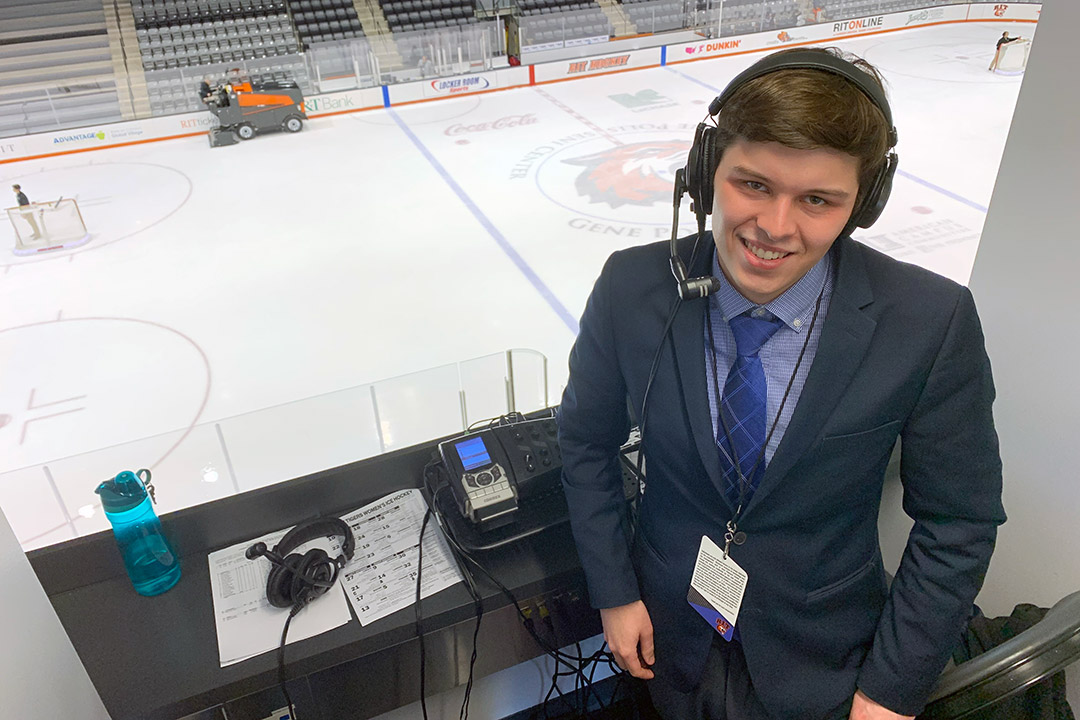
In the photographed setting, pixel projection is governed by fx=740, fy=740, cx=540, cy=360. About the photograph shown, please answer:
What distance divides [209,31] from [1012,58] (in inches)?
412

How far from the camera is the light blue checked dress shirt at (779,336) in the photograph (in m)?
1.01

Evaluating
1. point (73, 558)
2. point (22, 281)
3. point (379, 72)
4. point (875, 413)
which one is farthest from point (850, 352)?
point (379, 72)

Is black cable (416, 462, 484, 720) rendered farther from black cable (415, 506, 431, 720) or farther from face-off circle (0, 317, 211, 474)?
face-off circle (0, 317, 211, 474)

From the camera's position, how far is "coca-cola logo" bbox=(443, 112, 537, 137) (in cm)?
761

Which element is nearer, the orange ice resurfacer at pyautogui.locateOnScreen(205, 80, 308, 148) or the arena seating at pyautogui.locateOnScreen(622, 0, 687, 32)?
the orange ice resurfacer at pyautogui.locateOnScreen(205, 80, 308, 148)

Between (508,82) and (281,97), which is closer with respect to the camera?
(281,97)

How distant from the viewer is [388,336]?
159 inches

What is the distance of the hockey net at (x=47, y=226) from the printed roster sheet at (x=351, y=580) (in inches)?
196

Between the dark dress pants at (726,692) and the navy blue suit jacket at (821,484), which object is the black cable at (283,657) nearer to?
the navy blue suit jacket at (821,484)

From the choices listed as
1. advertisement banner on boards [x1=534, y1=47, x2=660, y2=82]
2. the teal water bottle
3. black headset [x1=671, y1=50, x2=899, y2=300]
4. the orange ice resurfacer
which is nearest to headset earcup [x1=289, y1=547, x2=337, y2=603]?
the teal water bottle

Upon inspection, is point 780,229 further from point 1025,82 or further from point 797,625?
point 1025,82

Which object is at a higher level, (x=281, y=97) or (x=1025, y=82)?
(x=1025, y=82)

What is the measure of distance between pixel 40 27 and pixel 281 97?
513 cm

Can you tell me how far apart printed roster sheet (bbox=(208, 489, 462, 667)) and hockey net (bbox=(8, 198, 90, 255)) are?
4.98 meters
